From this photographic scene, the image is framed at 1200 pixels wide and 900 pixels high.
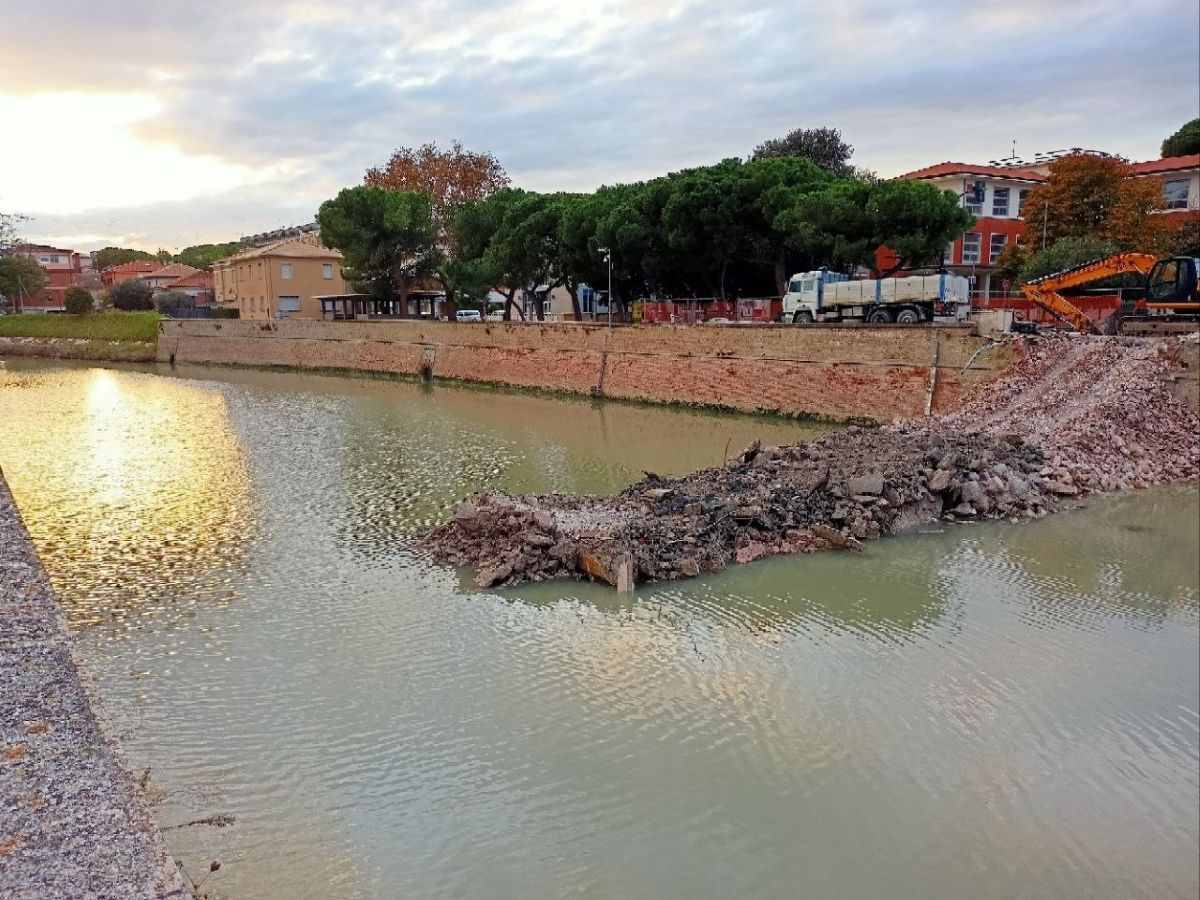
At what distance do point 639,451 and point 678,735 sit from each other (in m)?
13.0

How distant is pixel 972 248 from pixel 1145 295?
49.8 ft

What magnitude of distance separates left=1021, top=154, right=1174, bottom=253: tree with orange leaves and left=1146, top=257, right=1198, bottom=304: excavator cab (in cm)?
1059

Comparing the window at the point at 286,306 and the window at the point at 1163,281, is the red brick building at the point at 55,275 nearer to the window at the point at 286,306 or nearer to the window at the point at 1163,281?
the window at the point at 286,306

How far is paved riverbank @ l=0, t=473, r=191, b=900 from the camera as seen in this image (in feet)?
16.1

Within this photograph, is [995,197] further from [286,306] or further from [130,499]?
[286,306]

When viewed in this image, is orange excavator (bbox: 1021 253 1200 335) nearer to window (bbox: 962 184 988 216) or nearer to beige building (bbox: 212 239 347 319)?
window (bbox: 962 184 988 216)

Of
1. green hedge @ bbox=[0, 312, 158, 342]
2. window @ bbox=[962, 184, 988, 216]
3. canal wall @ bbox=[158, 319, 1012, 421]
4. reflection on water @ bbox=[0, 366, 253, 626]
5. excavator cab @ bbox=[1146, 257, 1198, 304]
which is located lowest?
reflection on water @ bbox=[0, 366, 253, 626]

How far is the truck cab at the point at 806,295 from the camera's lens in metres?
26.6

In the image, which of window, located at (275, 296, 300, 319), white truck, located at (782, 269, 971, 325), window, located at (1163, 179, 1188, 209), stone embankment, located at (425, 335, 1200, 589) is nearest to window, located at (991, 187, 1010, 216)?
window, located at (1163, 179, 1188, 209)

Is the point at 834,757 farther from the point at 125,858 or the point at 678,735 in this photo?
the point at 125,858

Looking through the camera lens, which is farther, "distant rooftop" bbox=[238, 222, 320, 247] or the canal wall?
"distant rooftop" bbox=[238, 222, 320, 247]

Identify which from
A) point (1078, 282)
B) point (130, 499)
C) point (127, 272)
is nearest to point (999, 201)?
point (1078, 282)

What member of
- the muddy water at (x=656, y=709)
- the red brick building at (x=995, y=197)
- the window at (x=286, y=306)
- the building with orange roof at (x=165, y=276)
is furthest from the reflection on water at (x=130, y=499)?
the building with orange roof at (x=165, y=276)

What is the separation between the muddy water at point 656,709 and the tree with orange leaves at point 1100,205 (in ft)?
67.4
